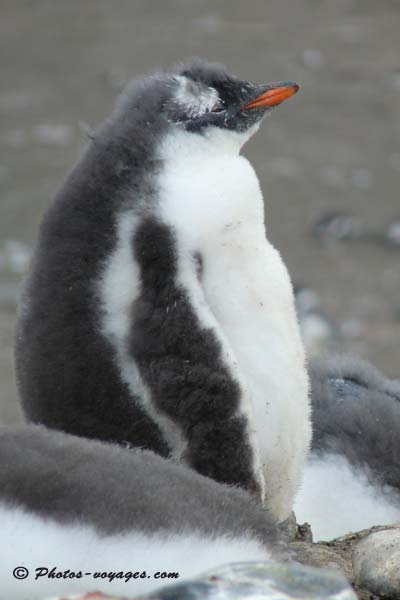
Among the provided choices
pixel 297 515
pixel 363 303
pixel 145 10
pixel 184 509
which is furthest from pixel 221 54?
pixel 184 509

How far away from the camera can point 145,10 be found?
15.0m

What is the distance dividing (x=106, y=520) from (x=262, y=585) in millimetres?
305

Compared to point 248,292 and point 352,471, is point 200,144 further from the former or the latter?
point 352,471

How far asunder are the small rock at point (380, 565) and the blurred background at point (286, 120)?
4.81 m

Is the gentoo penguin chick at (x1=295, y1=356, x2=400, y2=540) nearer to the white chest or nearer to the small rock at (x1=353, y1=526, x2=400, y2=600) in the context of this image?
the white chest

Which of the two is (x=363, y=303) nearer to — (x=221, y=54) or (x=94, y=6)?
(x=221, y=54)

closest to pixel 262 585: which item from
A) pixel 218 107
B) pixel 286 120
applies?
pixel 218 107

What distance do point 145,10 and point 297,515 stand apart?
39.2ft

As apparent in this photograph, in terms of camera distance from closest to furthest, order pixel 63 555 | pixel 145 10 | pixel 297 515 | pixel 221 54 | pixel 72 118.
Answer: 1. pixel 63 555
2. pixel 297 515
3. pixel 72 118
4. pixel 221 54
5. pixel 145 10

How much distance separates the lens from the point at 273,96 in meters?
3.39

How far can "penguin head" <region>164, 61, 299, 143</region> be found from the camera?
123 inches

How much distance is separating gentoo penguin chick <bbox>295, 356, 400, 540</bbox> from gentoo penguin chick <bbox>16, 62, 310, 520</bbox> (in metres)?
0.62

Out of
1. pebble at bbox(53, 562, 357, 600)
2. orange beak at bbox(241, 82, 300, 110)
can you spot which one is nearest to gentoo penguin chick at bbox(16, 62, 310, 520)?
orange beak at bbox(241, 82, 300, 110)

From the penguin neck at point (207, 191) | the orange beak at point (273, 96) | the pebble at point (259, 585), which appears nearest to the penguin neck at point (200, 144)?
the penguin neck at point (207, 191)
